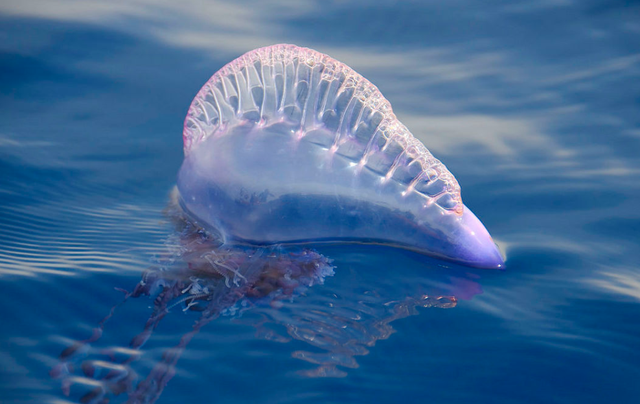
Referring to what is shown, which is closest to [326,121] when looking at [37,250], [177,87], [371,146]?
[371,146]

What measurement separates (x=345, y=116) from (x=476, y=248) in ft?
2.51

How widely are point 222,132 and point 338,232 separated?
0.65 meters

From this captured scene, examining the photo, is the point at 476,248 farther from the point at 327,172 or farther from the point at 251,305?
the point at 251,305

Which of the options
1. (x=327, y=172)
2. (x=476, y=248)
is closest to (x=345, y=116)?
(x=327, y=172)

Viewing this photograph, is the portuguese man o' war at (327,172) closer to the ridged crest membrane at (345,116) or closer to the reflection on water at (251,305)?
the ridged crest membrane at (345,116)

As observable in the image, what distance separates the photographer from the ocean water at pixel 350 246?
1.98 meters

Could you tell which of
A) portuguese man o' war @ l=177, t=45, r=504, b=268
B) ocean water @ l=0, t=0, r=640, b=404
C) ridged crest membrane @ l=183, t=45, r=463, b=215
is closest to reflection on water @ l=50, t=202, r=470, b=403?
ocean water @ l=0, t=0, r=640, b=404

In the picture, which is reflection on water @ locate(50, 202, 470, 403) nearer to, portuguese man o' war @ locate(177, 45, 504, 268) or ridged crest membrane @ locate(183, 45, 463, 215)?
portuguese man o' war @ locate(177, 45, 504, 268)

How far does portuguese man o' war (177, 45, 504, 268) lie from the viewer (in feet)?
8.02

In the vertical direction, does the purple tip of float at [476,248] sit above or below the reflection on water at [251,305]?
above

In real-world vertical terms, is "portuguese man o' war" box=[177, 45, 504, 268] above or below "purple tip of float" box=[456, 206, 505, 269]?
above

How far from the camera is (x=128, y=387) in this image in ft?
6.13

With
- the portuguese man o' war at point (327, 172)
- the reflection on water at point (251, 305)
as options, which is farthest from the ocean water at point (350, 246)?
the portuguese man o' war at point (327, 172)

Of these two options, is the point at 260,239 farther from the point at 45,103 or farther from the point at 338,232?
the point at 45,103
